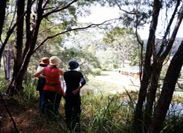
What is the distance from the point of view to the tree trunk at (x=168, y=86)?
115 centimetres

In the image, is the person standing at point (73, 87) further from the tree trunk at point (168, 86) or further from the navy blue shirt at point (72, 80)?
the tree trunk at point (168, 86)

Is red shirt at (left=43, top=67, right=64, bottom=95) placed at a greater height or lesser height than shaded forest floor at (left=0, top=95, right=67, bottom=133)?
greater

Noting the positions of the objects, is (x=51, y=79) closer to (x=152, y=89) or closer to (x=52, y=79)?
(x=52, y=79)

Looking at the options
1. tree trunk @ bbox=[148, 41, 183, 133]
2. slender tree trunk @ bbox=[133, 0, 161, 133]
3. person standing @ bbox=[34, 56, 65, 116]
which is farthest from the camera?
person standing @ bbox=[34, 56, 65, 116]

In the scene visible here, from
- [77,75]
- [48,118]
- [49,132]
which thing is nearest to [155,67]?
[77,75]

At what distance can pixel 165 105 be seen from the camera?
119 centimetres

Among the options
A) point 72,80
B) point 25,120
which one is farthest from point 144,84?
point 25,120

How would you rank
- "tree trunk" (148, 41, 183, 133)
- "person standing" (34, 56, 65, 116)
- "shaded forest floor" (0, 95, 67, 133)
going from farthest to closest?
1. "person standing" (34, 56, 65, 116)
2. "shaded forest floor" (0, 95, 67, 133)
3. "tree trunk" (148, 41, 183, 133)

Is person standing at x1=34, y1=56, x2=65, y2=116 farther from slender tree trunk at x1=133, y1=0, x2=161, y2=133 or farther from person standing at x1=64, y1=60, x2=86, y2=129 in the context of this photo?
slender tree trunk at x1=133, y1=0, x2=161, y2=133

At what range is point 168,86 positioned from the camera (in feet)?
3.89

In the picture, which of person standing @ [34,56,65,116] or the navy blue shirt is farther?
person standing @ [34,56,65,116]

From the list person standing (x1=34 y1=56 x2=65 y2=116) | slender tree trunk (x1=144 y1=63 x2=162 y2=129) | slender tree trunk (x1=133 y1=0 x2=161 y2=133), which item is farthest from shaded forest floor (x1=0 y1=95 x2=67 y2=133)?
slender tree trunk (x1=144 y1=63 x2=162 y2=129)

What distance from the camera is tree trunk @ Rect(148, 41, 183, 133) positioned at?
115 cm

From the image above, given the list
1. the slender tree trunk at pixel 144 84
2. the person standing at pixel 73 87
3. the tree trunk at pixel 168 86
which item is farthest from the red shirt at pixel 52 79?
the tree trunk at pixel 168 86
